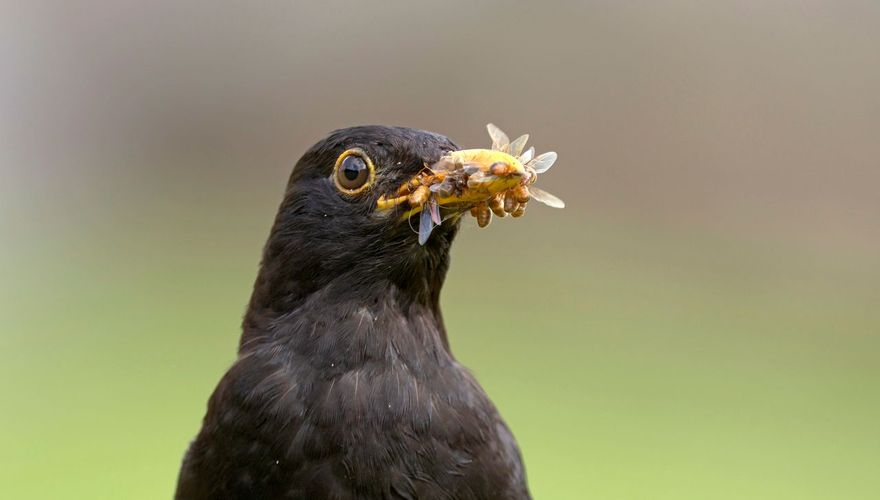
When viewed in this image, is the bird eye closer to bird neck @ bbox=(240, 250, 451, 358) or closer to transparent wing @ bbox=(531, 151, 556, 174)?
bird neck @ bbox=(240, 250, 451, 358)

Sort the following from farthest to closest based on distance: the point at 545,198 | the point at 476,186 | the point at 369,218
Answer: the point at 369,218
the point at 545,198
the point at 476,186

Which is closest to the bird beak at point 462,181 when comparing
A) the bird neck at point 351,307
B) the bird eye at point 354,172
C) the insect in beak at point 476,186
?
the insect in beak at point 476,186

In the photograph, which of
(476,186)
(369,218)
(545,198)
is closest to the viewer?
(476,186)

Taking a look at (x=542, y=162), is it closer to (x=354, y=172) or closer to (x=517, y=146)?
(x=517, y=146)

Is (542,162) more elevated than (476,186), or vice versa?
(542,162)

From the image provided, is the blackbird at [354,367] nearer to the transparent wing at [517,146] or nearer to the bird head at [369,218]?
the bird head at [369,218]

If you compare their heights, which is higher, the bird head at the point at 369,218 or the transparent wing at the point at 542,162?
the transparent wing at the point at 542,162

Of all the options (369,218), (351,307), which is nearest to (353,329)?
(351,307)

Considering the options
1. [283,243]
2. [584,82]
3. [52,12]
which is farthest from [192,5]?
[283,243]
